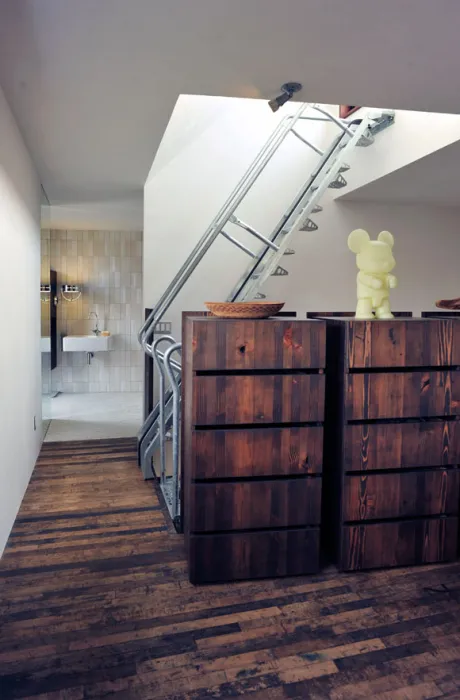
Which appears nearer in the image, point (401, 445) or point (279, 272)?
point (401, 445)

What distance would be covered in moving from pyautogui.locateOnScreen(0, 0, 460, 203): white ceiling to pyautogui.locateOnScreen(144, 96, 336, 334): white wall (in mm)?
1590

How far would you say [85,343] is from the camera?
6.98 meters

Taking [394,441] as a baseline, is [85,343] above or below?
above

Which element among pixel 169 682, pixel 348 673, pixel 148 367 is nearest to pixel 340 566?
pixel 348 673

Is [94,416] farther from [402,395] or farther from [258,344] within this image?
[402,395]

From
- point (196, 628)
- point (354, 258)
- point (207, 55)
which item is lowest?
point (196, 628)

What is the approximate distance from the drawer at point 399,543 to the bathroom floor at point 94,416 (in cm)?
296

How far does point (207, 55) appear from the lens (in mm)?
2156

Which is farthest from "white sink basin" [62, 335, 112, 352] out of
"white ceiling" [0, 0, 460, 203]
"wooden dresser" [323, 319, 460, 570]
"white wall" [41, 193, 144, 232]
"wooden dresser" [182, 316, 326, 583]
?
"wooden dresser" [323, 319, 460, 570]

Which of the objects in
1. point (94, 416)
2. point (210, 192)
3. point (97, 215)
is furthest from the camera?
point (97, 215)

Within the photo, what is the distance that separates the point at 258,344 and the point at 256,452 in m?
0.49

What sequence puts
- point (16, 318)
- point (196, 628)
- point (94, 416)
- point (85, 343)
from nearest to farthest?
point (196, 628) < point (16, 318) < point (94, 416) < point (85, 343)

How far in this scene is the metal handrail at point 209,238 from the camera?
3871 mm

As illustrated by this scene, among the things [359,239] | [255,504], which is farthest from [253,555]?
[359,239]
